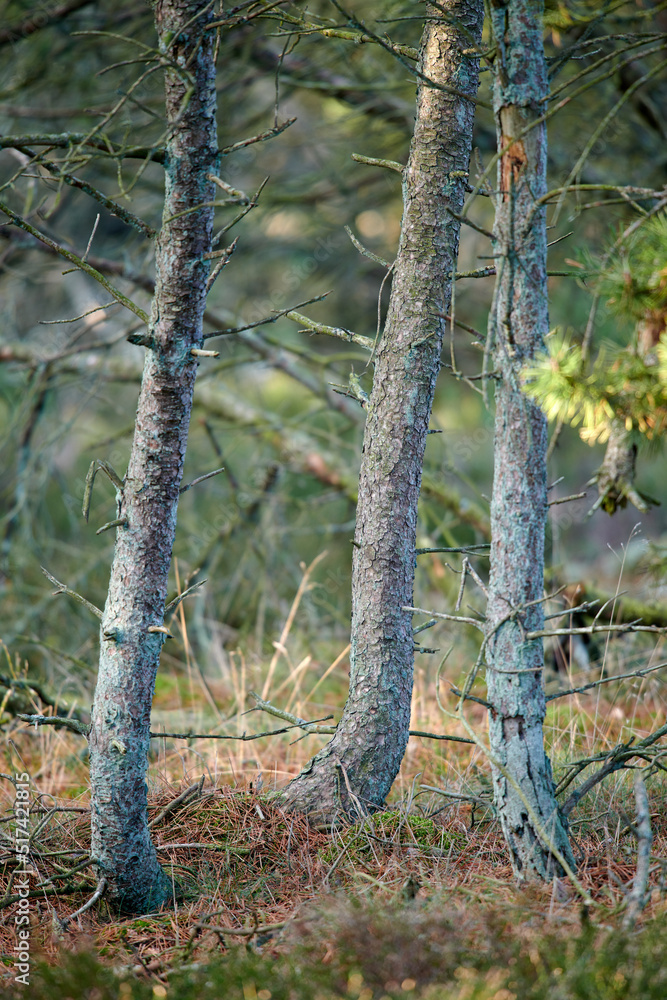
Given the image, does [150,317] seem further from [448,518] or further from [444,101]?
[448,518]

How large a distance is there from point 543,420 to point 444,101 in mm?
943

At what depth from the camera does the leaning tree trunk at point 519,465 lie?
1838 mm

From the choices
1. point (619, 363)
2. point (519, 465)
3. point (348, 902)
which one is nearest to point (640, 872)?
point (348, 902)

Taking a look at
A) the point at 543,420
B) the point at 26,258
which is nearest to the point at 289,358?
the point at 26,258

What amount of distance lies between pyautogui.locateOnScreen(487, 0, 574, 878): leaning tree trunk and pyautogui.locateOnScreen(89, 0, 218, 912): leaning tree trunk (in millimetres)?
792

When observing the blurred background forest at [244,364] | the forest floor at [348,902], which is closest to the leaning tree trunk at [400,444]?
the forest floor at [348,902]

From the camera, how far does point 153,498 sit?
1977 mm

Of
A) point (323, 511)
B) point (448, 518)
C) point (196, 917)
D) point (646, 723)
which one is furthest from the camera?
point (323, 511)

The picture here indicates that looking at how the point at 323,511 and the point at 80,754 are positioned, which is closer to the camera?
the point at 80,754

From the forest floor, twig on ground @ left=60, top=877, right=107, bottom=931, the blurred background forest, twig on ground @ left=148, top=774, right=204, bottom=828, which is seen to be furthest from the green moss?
the blurred background forest

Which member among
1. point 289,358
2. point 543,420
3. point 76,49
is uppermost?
point 76,49

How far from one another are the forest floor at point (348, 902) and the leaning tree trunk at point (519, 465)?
6.1 inches

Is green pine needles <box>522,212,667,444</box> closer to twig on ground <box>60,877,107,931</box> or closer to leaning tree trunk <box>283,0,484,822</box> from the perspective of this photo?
leaning tree trunk <box>283,0,484,822</box>

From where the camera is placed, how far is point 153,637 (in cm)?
197
